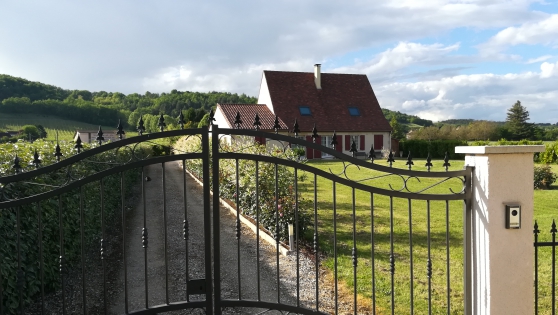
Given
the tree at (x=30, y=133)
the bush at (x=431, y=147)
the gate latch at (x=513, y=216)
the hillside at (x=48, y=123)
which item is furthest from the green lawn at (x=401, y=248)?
the bush at (x=431, y=147)

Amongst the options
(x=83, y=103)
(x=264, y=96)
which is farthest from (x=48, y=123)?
(x=264, y=96)

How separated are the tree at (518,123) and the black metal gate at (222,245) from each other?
4507cm

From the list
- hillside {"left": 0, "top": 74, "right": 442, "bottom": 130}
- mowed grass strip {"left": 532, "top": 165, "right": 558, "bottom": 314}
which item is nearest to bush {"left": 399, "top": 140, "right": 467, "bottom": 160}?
hillside {"left": 0, "top": 74, "right": 442, "bottom": 130}

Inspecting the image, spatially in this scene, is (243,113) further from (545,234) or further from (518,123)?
(518,123)

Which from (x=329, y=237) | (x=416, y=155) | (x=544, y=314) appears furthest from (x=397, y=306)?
(x=416, y=155)

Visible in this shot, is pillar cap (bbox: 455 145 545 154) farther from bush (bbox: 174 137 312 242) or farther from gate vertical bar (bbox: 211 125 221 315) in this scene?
bush (bbox: 174 137 312 242)

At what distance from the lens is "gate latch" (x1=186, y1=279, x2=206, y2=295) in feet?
11.1

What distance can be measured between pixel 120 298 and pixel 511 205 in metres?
4.29

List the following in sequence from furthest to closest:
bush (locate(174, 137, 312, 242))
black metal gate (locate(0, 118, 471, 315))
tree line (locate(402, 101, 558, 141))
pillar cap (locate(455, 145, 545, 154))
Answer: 1. tree line (locate(402, 101, 558, 141))
2. bush (locate(174, 137, 312, 242))
3. black metal gate (locate(0, 118, 471, 315))
4. pillar cap (locate(455, 145, 545, 154))

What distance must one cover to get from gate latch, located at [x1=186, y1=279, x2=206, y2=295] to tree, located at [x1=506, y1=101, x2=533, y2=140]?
5184cm

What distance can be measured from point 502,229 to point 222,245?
4934mm

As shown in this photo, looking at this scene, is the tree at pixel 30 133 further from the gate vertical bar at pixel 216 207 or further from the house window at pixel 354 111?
the house window at pixel 354 111

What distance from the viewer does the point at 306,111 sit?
31.4 meters

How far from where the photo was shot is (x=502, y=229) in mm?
3299
